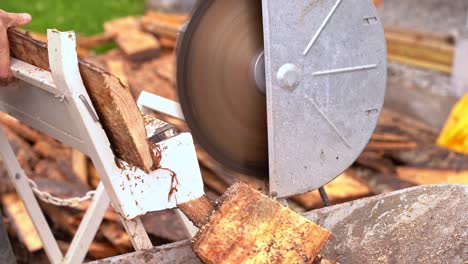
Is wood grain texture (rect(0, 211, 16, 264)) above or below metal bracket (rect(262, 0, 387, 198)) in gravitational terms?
below

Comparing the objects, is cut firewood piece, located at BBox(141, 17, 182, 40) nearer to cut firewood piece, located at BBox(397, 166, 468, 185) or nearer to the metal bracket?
cut firewood piece, located at BBox(397, 166, 468, 185)

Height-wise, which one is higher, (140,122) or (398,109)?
(140,122)

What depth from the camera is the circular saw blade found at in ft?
9.04

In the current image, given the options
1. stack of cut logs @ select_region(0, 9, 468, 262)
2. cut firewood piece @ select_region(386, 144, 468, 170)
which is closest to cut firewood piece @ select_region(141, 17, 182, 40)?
stack of cut logs @ select_region(0, 9, 468, 262)

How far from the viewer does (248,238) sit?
2293mm

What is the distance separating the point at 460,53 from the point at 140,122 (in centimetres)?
420

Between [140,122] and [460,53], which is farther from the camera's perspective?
[460,53]

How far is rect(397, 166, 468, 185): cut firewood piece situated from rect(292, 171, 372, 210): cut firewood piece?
43 cm

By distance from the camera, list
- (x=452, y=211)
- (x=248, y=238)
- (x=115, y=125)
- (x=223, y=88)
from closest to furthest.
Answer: (x=115, y=125), (x=248, y=238), (x=452, y=211), (x=223, y=88)

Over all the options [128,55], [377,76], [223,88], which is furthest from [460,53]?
[223,88]

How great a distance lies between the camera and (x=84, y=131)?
7.07 feet

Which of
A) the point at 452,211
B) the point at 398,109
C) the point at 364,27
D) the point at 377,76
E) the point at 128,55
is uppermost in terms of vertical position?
the point at 364,27

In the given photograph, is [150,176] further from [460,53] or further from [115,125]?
[460,53]

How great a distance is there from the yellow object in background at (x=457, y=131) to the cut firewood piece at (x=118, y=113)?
328 cm
